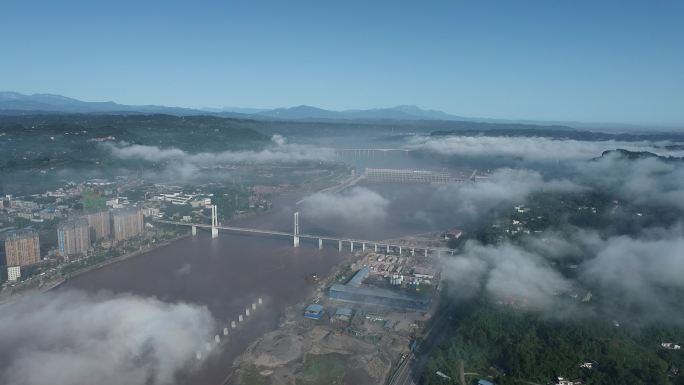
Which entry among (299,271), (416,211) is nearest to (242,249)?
(299,271)

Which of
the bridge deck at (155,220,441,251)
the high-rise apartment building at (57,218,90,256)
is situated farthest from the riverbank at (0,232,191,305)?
the bridge deck at (155,220,441,251)

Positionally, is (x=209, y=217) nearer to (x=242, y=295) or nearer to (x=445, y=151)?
(x=242, y=295)

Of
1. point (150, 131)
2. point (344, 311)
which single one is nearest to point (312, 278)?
point (344, 311)

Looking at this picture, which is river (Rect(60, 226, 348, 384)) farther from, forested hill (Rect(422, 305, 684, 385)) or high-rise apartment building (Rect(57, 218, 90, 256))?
forested hill (Rect(422, 305, 684, 385))

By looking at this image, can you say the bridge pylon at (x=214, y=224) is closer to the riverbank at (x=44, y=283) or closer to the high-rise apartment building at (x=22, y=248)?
the riverbank at (x=44, y=283)

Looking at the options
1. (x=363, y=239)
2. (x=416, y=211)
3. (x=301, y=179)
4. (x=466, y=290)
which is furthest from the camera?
(x=301, y=179)

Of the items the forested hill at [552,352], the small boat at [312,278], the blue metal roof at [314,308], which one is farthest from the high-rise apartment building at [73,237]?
the forested hill at [552,352]
